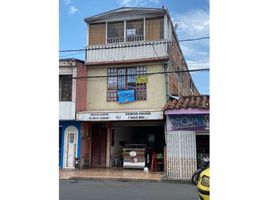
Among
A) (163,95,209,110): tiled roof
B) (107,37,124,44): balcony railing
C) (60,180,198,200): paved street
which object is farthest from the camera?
(107,37,124,44): balcony railing

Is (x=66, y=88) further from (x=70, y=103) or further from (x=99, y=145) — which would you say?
(x=99, y=145)

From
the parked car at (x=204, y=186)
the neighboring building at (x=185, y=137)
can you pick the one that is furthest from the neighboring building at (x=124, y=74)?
the parked car at (x=204, y=186)

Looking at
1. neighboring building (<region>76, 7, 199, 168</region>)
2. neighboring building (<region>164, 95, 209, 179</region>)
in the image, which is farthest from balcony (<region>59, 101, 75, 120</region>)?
neighboring building (<region>164, 95, 209, 179</region>)

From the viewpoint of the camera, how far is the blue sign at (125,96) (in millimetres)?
12820

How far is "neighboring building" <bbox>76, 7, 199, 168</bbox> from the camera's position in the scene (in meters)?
12.5

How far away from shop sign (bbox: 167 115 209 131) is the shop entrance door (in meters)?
3.96

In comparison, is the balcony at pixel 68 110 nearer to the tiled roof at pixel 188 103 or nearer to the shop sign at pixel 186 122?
the tiled roof at pixel 188 103

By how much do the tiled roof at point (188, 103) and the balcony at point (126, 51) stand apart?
6.06ft

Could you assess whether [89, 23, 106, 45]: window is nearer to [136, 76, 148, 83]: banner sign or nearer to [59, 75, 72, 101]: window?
[59, 75, 72, 101]: window

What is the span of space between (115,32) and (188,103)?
4551 mm

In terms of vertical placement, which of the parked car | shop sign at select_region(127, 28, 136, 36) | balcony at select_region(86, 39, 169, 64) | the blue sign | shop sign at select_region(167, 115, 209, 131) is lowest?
the parked car
